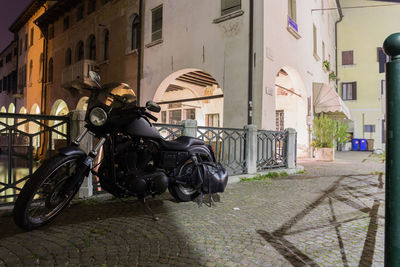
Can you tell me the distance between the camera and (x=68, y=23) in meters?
17.7

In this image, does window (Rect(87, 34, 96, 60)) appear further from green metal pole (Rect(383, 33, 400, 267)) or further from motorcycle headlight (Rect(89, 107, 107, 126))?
green metal pole (Rect(383, 33, 400, 267))

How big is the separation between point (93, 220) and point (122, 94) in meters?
1.46

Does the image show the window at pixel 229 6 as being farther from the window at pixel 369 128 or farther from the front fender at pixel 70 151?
the window at pixel 369 128

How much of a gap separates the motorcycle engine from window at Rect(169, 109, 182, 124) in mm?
12653

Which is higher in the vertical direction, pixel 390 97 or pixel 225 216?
pixel 390 97

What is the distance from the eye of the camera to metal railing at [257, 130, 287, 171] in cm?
723

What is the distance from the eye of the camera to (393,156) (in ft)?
3.80

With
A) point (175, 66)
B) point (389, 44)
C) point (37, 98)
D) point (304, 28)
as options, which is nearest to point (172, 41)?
point (175, 66)

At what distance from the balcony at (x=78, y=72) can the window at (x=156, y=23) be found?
4168 mm

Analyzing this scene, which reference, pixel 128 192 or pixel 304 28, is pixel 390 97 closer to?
pixel 128 192

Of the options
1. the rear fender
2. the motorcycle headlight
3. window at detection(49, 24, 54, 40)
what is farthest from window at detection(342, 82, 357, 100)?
the motorcycle headlight

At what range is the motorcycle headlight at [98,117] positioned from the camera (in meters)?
2.74

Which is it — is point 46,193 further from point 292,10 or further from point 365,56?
point 365,56

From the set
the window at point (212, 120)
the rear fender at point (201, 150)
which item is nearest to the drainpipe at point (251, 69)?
the rear fender at point (201, 150)
